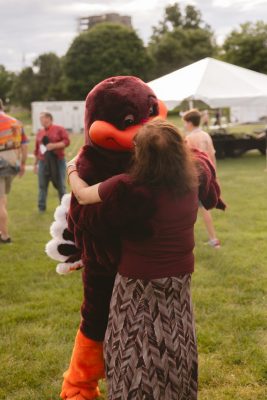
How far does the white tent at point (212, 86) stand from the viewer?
1245 cm

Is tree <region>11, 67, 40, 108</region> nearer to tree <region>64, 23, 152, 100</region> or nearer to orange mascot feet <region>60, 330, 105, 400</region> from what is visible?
tree <region>64, 23, 152, 100</region>

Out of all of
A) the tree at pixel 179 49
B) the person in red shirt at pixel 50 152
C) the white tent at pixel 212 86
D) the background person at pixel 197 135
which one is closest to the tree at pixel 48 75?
the tree at pixel 179 49

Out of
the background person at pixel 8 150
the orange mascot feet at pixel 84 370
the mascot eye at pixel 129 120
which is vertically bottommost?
the orange mascot feet at pixel 84 370

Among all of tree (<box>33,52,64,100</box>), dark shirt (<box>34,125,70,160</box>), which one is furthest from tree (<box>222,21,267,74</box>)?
dark shirt (<box>34,125,70,160</box>)

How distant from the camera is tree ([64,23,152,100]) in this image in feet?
196

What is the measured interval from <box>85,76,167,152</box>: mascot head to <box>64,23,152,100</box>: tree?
187 ft

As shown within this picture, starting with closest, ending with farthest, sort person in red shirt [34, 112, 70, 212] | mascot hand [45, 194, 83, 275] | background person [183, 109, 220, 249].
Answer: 1. mascot hand [45, 194, 83, 275]
2. background person [183, 109, 220, 249]
3. person in red shirt [34, 112, 70, 212]

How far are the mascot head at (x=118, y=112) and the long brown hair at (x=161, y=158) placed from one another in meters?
0.41

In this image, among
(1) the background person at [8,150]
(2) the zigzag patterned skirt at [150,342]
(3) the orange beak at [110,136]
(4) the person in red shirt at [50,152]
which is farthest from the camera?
(4) the person in red shirt at [50,152]

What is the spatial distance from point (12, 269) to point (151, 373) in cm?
417

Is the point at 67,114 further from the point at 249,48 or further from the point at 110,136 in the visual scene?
the point at 110,136

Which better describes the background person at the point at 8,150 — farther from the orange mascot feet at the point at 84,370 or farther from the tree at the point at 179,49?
the tree at the point at 179,49

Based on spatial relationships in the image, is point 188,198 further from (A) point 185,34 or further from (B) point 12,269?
(A) point 185,34

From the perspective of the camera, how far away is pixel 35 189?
13273 millimetres
